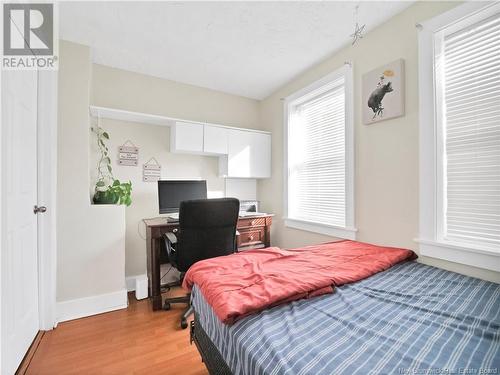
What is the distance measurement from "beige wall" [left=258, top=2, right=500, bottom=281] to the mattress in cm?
66

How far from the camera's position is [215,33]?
203 cm

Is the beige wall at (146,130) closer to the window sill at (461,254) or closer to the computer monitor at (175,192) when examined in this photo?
the computer monitor at (175,192)

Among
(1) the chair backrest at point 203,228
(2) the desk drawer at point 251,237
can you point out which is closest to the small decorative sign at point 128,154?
(1) the chair backrest at point 203,228

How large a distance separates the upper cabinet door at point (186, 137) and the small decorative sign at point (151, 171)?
0.27 m

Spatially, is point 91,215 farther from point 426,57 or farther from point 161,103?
point 426,57

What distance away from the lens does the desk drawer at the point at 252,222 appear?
108 inches

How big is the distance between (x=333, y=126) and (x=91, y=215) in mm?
2580

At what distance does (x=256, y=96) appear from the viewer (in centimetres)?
345

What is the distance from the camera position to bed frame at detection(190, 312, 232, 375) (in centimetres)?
95

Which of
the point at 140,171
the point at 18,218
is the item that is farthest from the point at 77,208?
the point at 140,171

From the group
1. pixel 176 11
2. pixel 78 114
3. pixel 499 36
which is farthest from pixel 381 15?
pixel 78 114

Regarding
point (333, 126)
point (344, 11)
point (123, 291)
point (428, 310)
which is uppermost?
point (344, 11)

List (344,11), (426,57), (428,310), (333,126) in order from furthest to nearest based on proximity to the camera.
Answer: (333,126) → (344,11) → (426,57) → (428,310)

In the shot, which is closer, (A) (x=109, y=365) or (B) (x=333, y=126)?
(A) (x=109, y=365)
